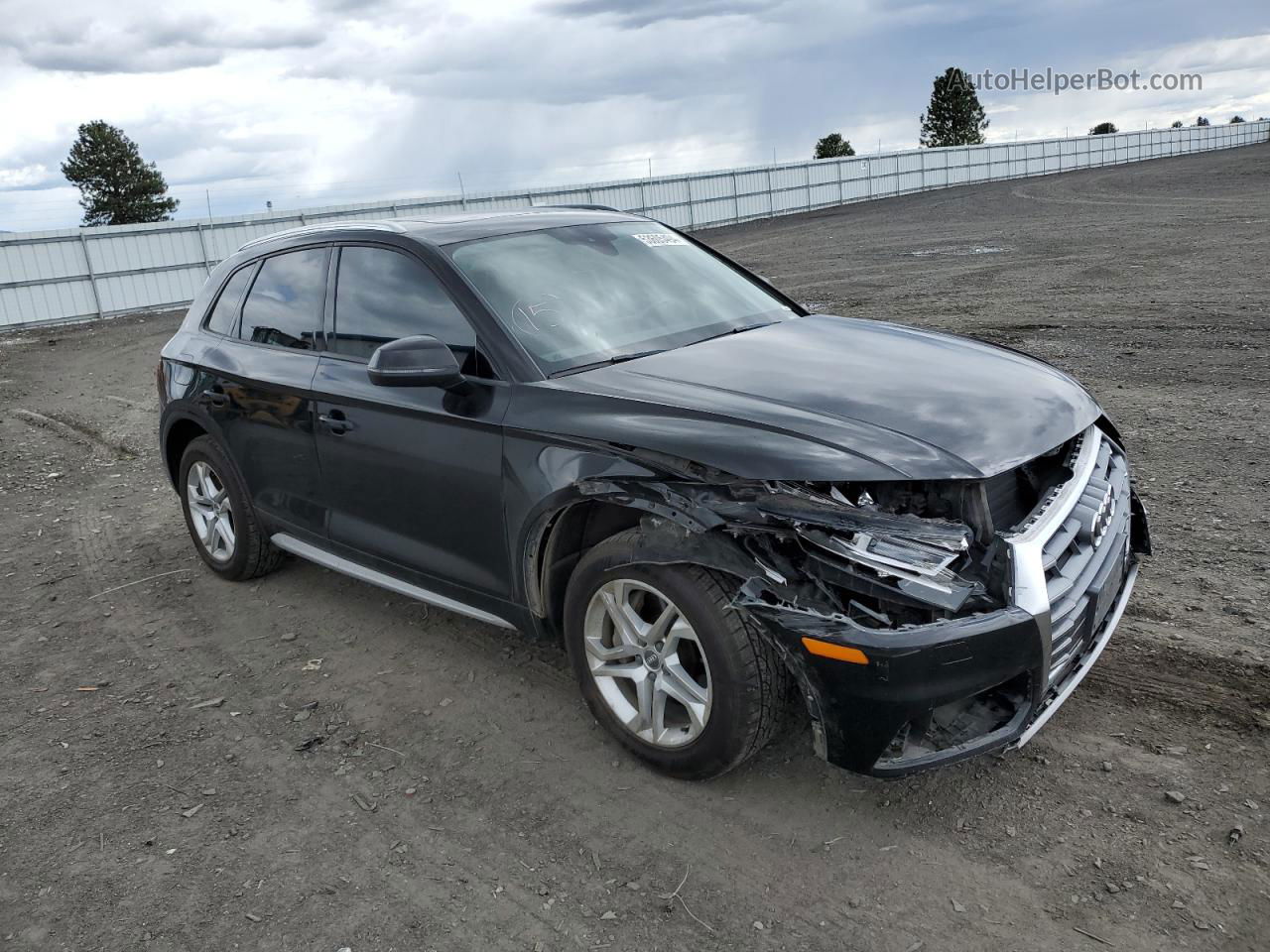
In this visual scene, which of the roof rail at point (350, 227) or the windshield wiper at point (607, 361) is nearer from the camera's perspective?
the windshield wiper at point (607, 361)

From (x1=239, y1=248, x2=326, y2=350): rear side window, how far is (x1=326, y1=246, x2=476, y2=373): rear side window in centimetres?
18

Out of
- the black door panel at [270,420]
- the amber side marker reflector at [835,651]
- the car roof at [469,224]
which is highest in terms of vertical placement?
the car roof at [469,224]

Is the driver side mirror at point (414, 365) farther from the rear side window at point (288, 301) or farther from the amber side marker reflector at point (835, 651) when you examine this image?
the amber side marker reflector at point (835, 651)

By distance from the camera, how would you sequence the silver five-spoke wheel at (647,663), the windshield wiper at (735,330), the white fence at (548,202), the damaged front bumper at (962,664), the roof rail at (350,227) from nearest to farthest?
the damaged front bumper at (962,664), the silver five-spoke wheel at (647,663), the windshield wiper at (735,330), the roof rail at (350,227), the white fence at (548,202)

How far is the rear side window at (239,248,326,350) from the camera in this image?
4520 mm

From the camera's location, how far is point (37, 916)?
3012 mm

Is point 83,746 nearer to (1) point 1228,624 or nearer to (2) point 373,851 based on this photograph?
(2) point 373,851

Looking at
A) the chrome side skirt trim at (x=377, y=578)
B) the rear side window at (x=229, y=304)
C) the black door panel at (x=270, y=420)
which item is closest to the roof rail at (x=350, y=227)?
the rear side window at (x=229, y=304)

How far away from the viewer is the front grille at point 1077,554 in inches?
109

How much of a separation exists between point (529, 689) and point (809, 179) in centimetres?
4074

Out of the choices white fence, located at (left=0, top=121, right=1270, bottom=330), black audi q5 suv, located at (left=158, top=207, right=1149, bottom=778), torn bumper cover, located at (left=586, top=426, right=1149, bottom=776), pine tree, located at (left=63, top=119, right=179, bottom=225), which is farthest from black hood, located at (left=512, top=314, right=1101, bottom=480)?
pine tree, located at (left=63, top=119, right=179, bottom=225)

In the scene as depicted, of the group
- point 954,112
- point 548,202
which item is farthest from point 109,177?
point 954,112

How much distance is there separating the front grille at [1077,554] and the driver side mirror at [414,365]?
1947 millimetres

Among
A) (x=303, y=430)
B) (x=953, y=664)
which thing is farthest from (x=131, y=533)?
(x=953, y=664)
